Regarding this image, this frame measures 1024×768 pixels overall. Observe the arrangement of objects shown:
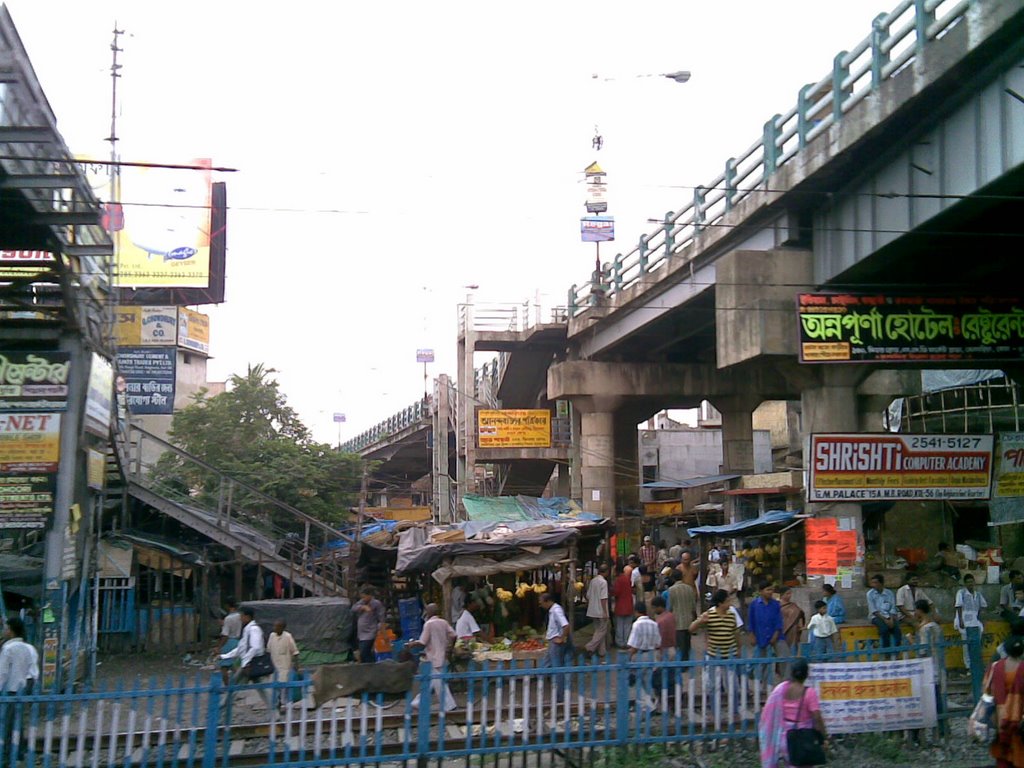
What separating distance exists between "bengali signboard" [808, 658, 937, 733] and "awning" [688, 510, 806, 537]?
11.2 metres

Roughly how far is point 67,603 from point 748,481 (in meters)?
17.9

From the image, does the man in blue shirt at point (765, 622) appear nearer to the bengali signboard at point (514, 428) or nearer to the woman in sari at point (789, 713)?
the woman in sari at point (789, 713)

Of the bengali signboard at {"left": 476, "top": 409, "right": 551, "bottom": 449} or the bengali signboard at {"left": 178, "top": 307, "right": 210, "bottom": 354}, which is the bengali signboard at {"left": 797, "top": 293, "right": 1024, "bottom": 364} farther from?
the bengali signboard at {"left": 178, "top": 307, "right": 210, "bottom": 354}

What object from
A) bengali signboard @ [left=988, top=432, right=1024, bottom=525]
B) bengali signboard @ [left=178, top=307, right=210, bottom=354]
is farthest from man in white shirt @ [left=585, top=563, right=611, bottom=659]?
bengali signboard @ [left=178, top=307, right=210, bottom=354]

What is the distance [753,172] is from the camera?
1986cm

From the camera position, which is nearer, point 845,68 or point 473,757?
point 473,757

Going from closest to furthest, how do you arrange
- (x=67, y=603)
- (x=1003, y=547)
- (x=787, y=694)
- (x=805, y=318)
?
(x=787, y=694) < (x=67, y=603) < (x=805, y=318) < (x=1003, y=547)

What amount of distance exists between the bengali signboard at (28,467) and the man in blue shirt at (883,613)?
1280 cm

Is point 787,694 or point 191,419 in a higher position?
point 191,419

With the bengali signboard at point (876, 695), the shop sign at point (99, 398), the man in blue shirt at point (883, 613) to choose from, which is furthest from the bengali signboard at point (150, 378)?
the bengali signboard at point (876, 695)

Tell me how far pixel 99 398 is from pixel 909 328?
14.1 metres

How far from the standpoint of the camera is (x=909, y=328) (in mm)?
17141

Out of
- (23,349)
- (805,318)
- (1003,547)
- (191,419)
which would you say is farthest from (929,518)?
(191,419)

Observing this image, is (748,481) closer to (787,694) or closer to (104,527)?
(104,527)
